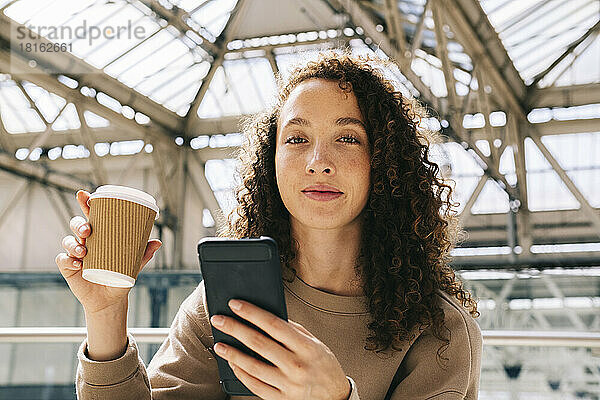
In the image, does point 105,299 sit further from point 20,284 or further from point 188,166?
point 188,166

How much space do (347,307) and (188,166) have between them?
11686mm

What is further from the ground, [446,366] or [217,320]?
[217,320]

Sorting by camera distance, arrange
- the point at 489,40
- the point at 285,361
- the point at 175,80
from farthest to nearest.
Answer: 1. the point at 175,80
2. the point at 489,40
3. the point at 285,361

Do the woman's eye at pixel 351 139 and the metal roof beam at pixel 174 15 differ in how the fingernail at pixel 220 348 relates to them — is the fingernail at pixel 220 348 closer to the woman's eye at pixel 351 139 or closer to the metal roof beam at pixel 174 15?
the woman's eye at pixel 351 139

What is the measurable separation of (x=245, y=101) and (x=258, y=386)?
10767 mm

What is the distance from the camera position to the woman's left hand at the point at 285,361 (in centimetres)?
92

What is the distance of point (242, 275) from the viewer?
972 millimetres

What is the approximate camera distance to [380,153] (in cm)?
131

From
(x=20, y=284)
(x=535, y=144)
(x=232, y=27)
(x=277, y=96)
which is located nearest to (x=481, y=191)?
(x=535, y=144)

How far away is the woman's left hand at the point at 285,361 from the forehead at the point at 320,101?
0.44 meters

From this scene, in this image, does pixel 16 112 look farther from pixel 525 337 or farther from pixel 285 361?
pixel 285 361

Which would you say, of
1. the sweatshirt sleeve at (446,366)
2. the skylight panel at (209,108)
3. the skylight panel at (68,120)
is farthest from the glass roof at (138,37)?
the sweatshirt sleeve at (446,366)

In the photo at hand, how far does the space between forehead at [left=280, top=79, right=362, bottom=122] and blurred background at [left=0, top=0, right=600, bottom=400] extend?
7.12 metres

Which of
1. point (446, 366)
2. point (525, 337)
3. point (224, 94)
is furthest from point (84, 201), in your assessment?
point (224, 94)
